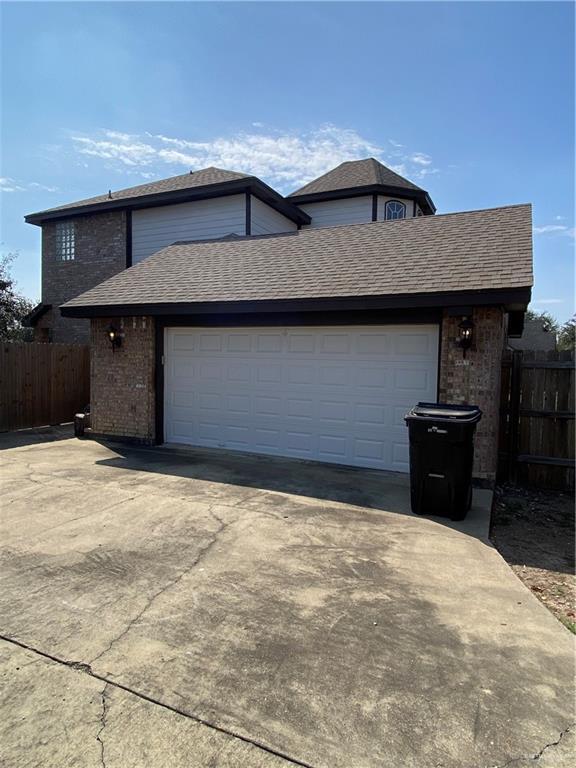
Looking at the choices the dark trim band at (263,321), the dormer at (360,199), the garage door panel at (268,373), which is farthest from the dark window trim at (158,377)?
the dormer at (360,199)

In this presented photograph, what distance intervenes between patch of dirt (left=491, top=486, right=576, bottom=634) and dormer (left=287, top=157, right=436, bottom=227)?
1231 centimetres

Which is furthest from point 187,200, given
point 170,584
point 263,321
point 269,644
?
point 269,644

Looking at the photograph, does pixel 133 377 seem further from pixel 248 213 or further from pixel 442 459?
pixel 248 213

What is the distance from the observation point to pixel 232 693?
2393 mm

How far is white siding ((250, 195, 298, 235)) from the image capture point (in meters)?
14.1

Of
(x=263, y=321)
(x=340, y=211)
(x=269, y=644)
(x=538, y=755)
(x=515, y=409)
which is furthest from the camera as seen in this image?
(x=340, y=211)

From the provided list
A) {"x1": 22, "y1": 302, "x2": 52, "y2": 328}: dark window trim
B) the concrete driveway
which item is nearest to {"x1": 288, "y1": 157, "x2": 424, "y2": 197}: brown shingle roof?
{"x1": 22, "y1": 302, "x2": 52, "y2": 328}: dark window trim

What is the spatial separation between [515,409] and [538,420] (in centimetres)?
36

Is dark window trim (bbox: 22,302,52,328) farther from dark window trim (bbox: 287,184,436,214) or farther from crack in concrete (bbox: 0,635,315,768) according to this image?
crack in concrete (bbox: 0,635,315,768)

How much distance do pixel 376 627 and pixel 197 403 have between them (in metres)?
6.55

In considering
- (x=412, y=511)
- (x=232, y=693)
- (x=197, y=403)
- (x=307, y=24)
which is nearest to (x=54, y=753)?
(x=232, y=693)

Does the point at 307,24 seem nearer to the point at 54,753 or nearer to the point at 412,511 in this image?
the point at 412,511

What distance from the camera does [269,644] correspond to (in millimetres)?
2820

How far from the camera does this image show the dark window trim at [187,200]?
531 inches
